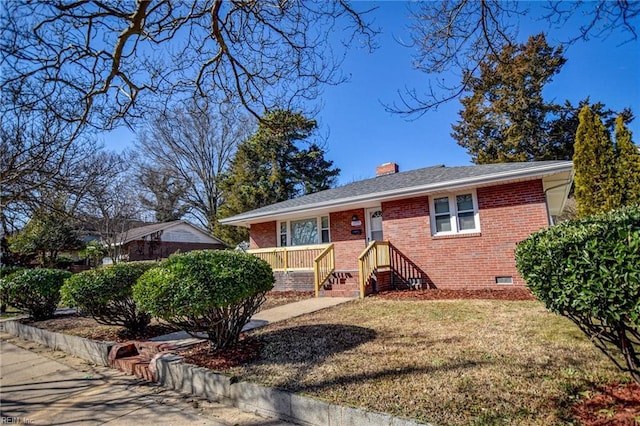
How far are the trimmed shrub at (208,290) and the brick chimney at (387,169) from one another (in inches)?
468

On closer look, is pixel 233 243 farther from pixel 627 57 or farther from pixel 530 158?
pixel 627 57

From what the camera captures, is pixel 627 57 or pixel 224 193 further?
pixel 224 193

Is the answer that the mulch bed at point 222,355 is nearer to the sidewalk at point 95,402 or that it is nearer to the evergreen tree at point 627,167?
the sidewalk at point 95,402

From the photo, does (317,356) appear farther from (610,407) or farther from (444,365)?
(610,407)

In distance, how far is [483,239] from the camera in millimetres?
9383

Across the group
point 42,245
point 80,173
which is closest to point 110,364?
point 80,173

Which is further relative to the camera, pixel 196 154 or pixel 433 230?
pixel 196 154

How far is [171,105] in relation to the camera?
6355 mm

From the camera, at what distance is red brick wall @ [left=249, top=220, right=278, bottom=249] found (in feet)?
49.0

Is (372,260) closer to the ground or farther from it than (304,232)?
closer to the ground

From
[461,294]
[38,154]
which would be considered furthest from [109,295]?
[461,294]

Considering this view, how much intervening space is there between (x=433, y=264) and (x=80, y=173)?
9.03 metres

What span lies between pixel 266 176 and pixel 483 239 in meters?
18.3

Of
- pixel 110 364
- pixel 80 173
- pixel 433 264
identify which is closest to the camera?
pixel 110 364
